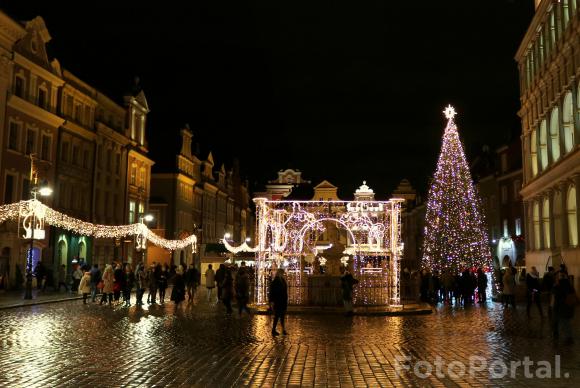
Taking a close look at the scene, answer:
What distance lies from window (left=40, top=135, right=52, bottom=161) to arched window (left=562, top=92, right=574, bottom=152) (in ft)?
104

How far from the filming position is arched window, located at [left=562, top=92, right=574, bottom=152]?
33.6 m

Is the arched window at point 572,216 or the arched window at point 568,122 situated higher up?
the arched window at point 568,122

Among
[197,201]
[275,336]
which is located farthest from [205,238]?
[275,336]

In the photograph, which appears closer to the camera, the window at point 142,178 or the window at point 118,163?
the window at point 118,163

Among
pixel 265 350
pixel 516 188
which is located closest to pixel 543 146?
pixel 516 188

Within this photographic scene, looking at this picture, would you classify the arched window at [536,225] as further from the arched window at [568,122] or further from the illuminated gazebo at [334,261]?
the illuminated gazebo at [334,261]

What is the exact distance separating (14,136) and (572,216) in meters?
32.3

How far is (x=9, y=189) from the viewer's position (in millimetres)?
37031

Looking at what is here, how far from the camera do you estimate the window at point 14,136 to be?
37.5m

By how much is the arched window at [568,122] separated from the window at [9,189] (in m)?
31.5

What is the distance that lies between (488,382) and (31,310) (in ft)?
63.2

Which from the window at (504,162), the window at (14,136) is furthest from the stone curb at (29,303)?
the window at (504,162)

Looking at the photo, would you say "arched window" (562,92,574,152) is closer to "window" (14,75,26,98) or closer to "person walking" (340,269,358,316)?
"person walking" (340,269,358,316)

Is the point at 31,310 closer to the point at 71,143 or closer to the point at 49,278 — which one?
the point at 49,278
